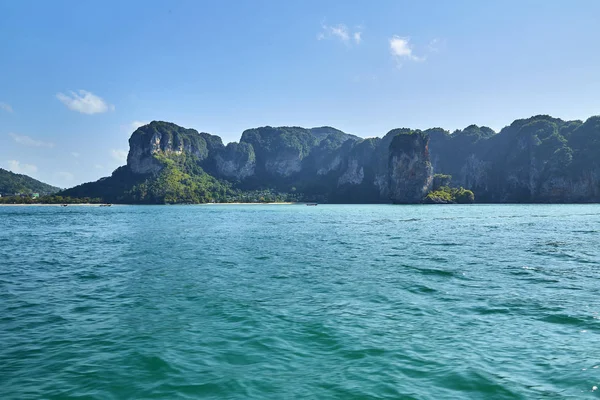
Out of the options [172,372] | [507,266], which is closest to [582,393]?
[172,372]

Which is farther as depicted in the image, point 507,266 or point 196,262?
point 196,262

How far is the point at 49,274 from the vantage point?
85.9 feet

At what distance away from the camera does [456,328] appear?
14344 millimetres

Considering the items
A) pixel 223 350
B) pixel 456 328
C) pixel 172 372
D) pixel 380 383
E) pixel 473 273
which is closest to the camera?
pixel 380 383

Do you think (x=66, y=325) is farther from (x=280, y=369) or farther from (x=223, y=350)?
(x=280, y=369)

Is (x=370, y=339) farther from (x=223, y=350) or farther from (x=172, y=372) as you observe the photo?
(x=172, y=372)

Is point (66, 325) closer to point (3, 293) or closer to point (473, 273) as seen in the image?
point (3, 293)

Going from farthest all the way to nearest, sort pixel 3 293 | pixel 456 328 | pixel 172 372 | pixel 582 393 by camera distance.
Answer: pixel 3 293
pixel 456 328
pixel 172 372
pixel 582 393

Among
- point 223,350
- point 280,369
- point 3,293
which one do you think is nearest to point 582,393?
point 280,369

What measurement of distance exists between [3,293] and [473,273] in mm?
27709

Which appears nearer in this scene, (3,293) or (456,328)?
(456,328)

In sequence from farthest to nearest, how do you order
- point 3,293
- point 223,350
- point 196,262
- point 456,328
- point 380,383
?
1. point 196,262
2. point 3,293
3. point 456,328
4. point 223,350
5. point 380,383

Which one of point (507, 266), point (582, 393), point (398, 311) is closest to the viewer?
point (582, 393)

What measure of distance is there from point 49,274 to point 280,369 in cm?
2238
